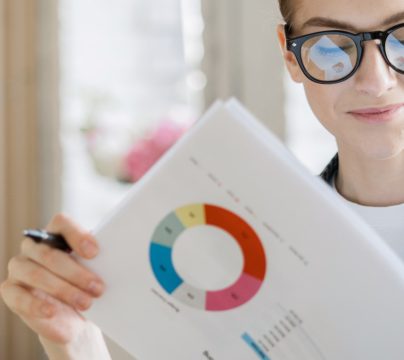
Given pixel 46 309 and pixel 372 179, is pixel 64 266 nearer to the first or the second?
pixel 46 309

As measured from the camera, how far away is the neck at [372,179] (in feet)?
3.86

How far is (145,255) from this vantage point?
2.63 feet

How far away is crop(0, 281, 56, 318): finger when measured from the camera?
82 cm

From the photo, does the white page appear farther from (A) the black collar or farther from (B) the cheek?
(A) the black collar

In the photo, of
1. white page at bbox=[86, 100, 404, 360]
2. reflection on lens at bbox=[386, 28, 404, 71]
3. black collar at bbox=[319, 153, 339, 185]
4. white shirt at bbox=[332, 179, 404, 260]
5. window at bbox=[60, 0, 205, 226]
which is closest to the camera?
white page at bbox=[86, 100, 404, 360]

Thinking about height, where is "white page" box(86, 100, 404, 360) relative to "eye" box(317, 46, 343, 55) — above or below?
below

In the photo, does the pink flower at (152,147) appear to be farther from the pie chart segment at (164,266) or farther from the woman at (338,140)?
the pie chart segment at (164,266)

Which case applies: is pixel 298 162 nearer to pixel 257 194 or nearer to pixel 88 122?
pixel 257 194

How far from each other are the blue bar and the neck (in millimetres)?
440

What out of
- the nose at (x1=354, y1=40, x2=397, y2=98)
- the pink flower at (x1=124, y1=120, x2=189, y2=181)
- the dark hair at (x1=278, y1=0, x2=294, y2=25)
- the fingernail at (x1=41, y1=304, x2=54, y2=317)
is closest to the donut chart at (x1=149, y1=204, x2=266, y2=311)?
the fingernail at (x1=41, y1=304, x2=54, y2=317)

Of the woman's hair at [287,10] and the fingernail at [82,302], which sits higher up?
the woman's hair at [287,10]

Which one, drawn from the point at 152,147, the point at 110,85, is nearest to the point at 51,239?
the point at 152,147

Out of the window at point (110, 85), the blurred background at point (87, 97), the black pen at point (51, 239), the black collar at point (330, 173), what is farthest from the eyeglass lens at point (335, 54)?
the window at point (110, 85)

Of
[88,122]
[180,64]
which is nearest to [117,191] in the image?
[88,122]
